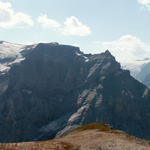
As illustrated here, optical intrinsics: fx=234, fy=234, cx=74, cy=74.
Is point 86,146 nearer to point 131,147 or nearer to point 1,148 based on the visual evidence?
point 131,147

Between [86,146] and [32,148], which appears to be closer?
[32,148]

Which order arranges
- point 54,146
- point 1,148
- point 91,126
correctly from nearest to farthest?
point 1,148, point 54,146, point 91,126

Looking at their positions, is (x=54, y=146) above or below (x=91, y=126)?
above

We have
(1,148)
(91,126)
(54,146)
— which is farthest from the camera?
(91,126)

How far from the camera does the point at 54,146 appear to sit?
1775 inches

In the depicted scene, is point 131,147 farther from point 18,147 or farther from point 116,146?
point 18,147

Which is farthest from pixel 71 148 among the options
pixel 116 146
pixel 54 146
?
pixel 116 146

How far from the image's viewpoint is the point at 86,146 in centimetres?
4697

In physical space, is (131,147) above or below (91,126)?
above

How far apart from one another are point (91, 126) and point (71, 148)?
37543 millimetres

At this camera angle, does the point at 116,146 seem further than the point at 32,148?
Yes

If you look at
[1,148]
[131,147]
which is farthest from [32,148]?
[131,147]

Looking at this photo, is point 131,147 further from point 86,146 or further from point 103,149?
point 86,146

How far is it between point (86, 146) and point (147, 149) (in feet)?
39.2
